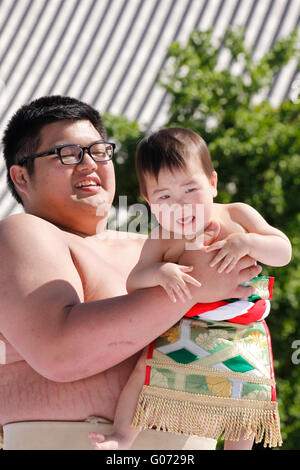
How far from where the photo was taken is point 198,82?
679 centimetres

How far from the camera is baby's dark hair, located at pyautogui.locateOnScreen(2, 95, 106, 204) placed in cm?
266

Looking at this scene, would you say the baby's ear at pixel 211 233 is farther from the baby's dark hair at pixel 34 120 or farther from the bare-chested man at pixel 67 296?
the baby's dark hair at pixel 34 120

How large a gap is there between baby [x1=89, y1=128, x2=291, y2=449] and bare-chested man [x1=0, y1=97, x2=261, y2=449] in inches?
2.3

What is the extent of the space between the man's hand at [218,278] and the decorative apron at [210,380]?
0.23 feet

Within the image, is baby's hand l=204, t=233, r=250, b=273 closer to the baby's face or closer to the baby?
the baby

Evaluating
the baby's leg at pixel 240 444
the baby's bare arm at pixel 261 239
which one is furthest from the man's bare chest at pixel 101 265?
the baby's leg at pixel 240 444

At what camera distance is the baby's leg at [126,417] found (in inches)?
83.0

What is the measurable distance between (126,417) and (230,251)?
62 centimetres

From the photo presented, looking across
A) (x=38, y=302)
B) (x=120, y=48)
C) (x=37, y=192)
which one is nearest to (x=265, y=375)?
(x=38, y=302)

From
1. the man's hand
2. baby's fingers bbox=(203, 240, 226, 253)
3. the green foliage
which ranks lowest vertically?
the man's hand

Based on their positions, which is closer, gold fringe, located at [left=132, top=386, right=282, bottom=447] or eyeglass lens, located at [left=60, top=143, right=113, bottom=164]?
gold fringe, located at [left=132, top=386, right=282, bottom=447]

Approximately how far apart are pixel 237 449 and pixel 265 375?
0.26 metres

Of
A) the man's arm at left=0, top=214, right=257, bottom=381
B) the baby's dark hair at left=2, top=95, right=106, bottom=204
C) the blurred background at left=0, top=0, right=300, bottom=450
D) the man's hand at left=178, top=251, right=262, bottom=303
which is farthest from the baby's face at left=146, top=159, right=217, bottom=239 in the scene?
the blurred background at left=0, top=0, right=300, bottom=450

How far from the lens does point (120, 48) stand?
10.4 metres
